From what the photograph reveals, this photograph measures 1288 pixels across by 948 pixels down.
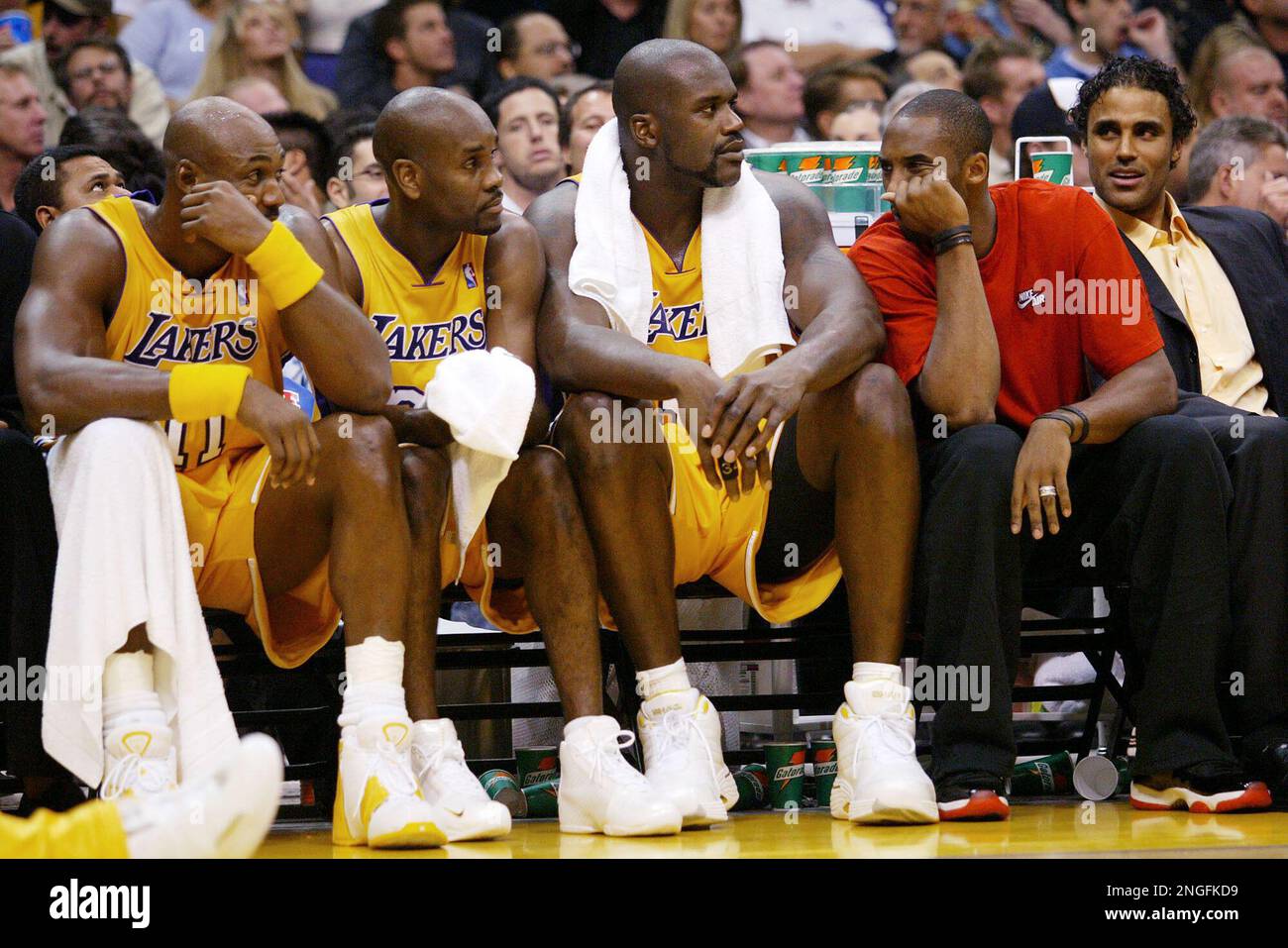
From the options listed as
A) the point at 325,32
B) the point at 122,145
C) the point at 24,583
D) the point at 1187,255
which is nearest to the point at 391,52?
the point at 325,32

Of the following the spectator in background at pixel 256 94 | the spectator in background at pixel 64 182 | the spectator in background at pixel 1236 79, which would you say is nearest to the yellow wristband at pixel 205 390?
the spectator in background at pixel 64 182

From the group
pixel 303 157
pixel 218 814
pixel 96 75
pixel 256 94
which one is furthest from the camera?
pixel 256 94

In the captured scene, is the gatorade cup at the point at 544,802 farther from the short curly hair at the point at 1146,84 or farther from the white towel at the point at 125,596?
the short curly hair at the point at 1146,84

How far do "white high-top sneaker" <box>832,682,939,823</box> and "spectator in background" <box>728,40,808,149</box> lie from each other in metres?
3.36

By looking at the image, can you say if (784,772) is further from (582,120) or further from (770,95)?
(770,95)

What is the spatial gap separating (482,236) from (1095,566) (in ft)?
4.19

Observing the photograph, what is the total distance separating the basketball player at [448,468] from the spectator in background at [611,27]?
9.91 ft

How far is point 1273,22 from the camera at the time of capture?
6.36 metres

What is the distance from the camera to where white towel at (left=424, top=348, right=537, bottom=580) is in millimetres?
2553

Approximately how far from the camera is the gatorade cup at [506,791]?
291 cm

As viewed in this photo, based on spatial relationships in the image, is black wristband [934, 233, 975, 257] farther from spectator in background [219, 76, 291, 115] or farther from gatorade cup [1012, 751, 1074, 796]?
spectator in background [219, 76, 291, 115]

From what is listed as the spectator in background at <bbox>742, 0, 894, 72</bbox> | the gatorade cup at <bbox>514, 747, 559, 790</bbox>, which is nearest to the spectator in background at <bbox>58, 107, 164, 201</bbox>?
the gatorade cup at <bbox>514, 747, 559, 790</bbox>

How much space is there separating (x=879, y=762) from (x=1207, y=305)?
145 cm

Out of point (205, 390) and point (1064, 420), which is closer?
point (205, 390)
